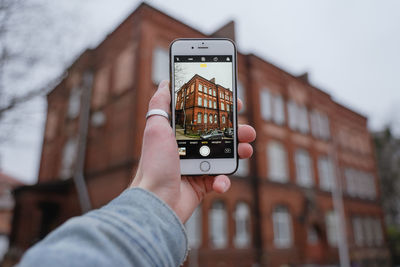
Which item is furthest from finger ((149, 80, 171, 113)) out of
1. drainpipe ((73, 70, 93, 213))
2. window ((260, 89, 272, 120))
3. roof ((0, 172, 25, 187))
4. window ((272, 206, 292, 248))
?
window ((260, 89, 272, 120))

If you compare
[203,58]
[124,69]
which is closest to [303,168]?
[124,69]

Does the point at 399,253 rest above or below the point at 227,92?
below

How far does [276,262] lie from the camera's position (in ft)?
53.5

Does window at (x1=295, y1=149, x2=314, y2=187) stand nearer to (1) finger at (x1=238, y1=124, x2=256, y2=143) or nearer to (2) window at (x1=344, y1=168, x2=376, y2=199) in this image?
(2) window at (x1=344, y1=168, x2=376, y2=199)

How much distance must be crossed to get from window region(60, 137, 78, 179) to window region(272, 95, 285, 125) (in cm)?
1181

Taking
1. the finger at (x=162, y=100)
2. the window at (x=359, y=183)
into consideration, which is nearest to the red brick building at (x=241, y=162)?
the window at (x=359, y=183)

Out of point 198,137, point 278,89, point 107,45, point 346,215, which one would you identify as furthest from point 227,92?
point 346,215

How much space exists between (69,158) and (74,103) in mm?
3284

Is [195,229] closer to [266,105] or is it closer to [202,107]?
[266,105]

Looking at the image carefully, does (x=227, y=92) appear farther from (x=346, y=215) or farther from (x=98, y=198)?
(x=346, y=215)

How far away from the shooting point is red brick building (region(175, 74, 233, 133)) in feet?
5.51

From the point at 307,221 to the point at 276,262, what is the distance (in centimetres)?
371

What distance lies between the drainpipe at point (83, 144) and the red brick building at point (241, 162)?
0.08 m

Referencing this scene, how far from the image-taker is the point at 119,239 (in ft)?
2.41
